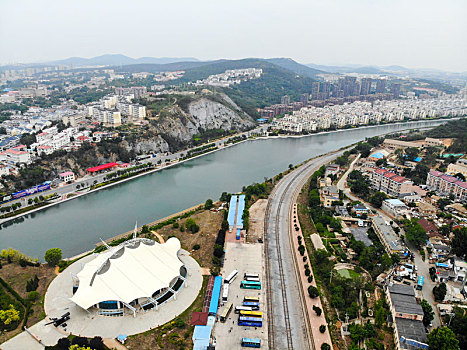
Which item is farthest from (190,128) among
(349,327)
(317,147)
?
(349,327)

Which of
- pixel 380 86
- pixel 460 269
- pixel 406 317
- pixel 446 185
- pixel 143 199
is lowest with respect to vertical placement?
pixel 143 199

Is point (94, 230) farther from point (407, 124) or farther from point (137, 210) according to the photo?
point (407, 124)

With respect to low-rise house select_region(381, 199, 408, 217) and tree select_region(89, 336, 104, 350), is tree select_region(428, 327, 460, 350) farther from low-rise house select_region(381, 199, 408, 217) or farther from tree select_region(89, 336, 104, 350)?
low-rise house select_region(381, 199, 408, 217)

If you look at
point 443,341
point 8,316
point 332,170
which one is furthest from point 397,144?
point 8,316

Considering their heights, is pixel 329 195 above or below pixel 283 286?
above

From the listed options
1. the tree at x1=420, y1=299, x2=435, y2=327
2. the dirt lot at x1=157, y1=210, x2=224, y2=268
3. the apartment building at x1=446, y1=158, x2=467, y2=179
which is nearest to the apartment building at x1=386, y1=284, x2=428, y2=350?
the tree at x1=420, y1=299, x2=435, y2=327

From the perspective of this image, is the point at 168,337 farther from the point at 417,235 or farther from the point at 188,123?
the point at 188,123

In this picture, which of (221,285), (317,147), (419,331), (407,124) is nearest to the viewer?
(419,331)
